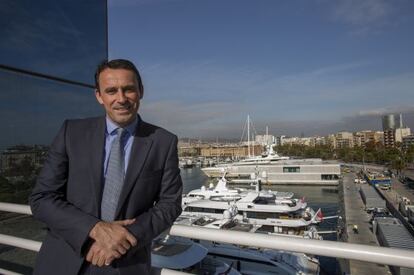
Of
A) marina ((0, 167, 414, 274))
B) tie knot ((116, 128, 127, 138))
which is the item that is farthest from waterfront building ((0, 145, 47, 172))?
tie knot ((116, 128, 127, 138))

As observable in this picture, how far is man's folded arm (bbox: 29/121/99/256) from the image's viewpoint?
1.00 meters

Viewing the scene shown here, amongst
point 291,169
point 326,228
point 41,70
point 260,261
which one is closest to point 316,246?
point 41,70

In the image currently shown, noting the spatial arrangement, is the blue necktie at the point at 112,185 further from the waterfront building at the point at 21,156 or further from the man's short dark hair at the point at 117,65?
the waterfront building at the point at 21,156

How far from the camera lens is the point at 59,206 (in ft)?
3.40

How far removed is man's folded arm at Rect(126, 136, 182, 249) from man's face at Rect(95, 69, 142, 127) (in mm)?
196

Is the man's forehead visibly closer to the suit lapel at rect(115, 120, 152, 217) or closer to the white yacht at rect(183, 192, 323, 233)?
the suit lapel at rect(115, 120, 152, 217)

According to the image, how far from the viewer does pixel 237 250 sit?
1013 cm

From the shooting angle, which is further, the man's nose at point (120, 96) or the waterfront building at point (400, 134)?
the waterfront building at point (400, 134)

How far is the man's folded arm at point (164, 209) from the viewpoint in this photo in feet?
3.43

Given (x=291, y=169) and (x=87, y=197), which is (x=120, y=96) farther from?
(x=291, y=169)

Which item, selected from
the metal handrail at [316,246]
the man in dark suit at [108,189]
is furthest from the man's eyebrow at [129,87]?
the metal handrail at [316,246]

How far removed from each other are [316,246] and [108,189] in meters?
0.66

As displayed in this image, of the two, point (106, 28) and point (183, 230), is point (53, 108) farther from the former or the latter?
point (183, 230)

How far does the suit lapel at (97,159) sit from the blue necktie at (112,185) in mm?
17
